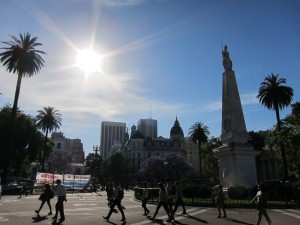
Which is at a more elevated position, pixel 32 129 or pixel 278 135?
pixel 32 129

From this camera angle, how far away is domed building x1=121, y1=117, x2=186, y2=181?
11581 centimetres

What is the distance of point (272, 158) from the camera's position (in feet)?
264

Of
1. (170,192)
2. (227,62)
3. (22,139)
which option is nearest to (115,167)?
(22,139)

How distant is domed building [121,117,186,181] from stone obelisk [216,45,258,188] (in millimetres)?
87478

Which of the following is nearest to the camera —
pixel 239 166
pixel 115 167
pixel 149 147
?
pixel 239 166

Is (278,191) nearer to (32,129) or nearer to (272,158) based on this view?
(32,129)

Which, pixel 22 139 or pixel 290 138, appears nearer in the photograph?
pixel 290 138

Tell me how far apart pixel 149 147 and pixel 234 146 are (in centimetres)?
9232

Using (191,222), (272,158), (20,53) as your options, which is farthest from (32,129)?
(272,158)

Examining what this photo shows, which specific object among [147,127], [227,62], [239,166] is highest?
[147,127]

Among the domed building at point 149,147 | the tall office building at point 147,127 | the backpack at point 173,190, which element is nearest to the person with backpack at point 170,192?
the backpack at point 173,190

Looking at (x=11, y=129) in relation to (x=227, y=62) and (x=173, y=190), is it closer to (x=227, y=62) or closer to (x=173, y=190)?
(x=227, y=62)

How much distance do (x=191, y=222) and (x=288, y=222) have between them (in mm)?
3922

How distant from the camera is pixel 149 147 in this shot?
118m
